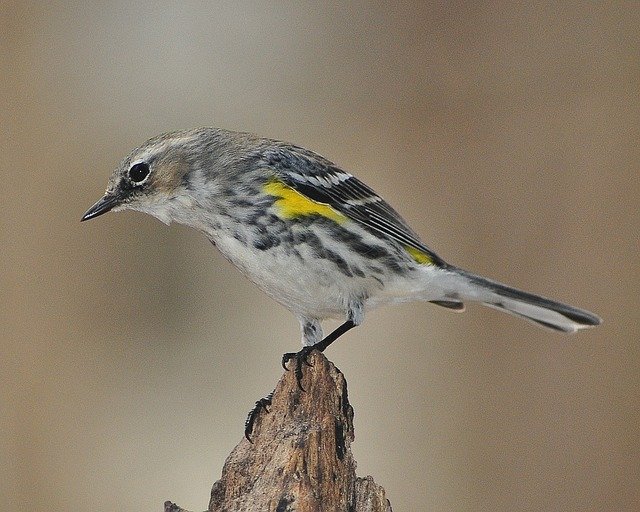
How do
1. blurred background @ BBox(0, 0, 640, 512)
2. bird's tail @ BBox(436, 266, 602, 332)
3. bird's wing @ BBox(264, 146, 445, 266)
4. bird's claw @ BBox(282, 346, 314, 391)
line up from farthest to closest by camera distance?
blurred background @ BBox(0, 0, 640, 512)
bird's tail @ BBox(436, 266, 602, 332)
bird's wing @ BBox(264, 146, 445, 266)
bird's claw @ BBox(282, 346, 314, 391)

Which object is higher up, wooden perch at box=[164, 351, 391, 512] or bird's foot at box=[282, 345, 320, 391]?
bird's foot at box=[282, 345, 320, 391]

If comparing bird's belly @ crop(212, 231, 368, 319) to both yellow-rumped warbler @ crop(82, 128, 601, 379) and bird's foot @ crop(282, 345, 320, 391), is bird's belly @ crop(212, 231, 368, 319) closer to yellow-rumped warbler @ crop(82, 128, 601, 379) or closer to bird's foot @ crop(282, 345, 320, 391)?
yellow-rumped warbler @ crop(82, 128, 601, 379)

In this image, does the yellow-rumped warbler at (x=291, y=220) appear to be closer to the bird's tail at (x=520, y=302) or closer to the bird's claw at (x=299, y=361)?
the bird's tail at (x=520, y=302)

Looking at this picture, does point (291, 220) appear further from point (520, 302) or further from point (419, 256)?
point (520, 302)

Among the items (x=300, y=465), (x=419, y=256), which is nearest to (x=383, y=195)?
(x=419, y=256)

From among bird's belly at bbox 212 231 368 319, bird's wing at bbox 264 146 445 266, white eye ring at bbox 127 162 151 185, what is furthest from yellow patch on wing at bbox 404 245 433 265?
white eye ring at bbox 127 162 151 185

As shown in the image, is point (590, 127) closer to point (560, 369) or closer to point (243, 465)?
point (560, 369)

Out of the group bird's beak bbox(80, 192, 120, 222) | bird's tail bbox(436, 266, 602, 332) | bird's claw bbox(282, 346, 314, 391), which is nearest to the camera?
bird's claw bbox(282, 346, 314, 391)
